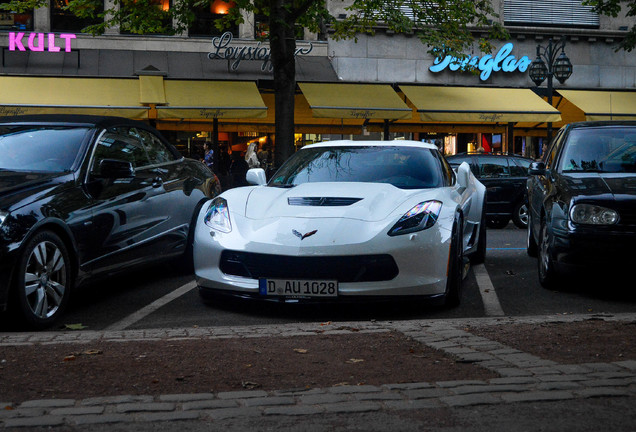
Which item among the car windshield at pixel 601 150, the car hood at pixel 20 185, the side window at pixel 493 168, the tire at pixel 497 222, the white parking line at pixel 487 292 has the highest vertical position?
the car windshield at pixel 601 150

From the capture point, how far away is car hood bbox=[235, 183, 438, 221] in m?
6.60

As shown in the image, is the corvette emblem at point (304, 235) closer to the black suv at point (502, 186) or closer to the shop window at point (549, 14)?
the black suv at point (502, 186)

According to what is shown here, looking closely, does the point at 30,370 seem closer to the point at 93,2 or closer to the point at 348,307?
the point at 348,307

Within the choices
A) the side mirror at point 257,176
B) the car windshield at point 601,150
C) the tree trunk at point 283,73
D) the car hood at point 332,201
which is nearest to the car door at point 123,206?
the side mirror at point 257,176

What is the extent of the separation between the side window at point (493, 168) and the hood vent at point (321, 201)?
965 cm

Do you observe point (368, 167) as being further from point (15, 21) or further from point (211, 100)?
point (15, 21)

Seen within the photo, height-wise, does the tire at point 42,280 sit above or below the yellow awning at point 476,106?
below

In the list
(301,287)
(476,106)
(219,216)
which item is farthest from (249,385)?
(476,106)

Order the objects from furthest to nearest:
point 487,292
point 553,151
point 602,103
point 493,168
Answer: point 602,103
point 493,168
point 553,151
point 487,292

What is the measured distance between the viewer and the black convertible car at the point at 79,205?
586cm

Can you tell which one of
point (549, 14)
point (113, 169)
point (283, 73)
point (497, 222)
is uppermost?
point (549, 14)

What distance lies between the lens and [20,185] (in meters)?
6.14

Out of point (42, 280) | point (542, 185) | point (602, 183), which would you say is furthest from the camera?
point (542, 185)

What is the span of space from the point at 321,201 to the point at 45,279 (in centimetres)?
215
